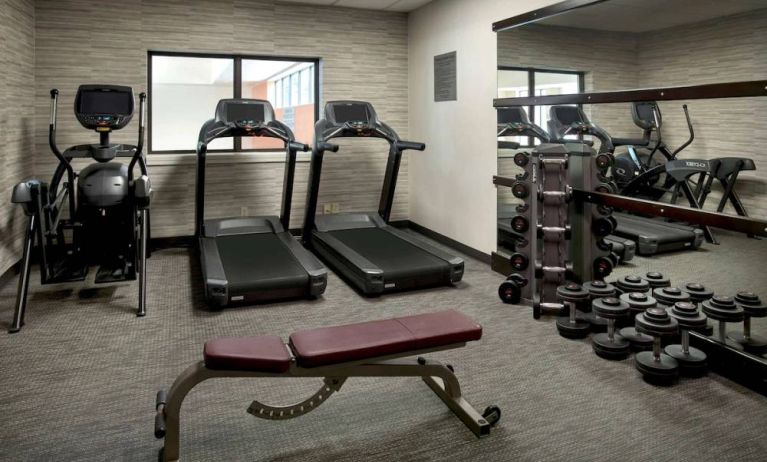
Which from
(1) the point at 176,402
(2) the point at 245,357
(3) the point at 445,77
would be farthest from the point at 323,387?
(3) the point at 445,77

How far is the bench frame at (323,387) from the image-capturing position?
2107 mm

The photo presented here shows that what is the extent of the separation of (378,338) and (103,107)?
140 inches

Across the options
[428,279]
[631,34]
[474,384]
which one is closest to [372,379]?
[474,384]

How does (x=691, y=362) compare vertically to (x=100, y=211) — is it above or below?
below

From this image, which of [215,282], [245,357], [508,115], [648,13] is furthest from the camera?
[508,115]

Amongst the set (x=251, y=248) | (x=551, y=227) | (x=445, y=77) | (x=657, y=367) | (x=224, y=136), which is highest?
(x=445, y=77)

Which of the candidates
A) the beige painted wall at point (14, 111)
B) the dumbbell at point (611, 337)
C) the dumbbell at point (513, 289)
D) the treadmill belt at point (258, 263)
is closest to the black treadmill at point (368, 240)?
the treadmill belt at point (258, 263)

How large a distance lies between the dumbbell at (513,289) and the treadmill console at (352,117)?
89.7 inches

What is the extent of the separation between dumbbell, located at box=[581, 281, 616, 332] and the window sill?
3854mm

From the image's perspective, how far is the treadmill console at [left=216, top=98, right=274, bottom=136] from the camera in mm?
5379

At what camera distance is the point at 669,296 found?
3.20 metres

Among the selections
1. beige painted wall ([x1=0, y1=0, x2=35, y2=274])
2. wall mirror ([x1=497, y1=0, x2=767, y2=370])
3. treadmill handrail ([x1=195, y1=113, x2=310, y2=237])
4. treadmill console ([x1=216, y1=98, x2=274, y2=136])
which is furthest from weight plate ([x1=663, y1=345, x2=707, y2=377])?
beige painted wall ([x1=0, y1=0, x2=35, y2=274])

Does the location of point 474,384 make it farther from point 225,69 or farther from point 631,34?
point 225,69

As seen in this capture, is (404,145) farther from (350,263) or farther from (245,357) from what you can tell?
(245,357)
